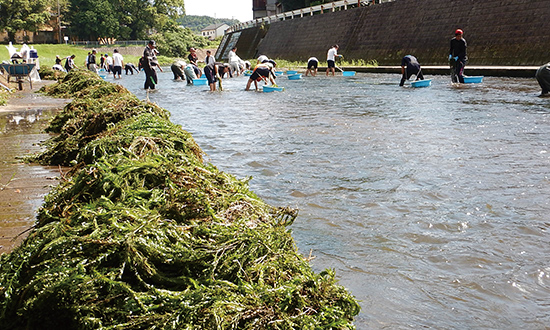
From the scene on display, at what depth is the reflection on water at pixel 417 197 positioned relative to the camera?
323 cm

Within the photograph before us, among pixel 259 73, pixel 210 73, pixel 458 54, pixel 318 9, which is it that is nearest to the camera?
pixel 458 54

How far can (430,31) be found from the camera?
88.0ft

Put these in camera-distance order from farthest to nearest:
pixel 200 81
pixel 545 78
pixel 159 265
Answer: pixel 200 81
pixel 545 78
pixel 159 265

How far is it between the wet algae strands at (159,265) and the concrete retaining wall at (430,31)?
19953 mm

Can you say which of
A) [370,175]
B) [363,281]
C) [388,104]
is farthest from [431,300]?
[388,104]

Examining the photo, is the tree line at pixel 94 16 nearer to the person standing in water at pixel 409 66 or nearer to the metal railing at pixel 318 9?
the metal railing at pixel 318 9

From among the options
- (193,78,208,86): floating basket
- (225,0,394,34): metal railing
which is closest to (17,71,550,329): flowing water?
(193,78,208,86): floating basket

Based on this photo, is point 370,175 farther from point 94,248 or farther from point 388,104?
point 388,104

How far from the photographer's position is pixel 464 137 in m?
8.48

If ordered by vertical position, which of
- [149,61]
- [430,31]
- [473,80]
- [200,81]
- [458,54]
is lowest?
[200,81]

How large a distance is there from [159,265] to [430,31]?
26741 mm

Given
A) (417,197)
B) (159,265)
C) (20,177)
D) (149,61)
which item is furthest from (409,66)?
(159,265)

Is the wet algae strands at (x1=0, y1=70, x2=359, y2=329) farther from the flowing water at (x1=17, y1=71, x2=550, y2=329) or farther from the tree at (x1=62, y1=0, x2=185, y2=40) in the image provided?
the tree at (x1=62, y1=0, x2=185, y2=40)

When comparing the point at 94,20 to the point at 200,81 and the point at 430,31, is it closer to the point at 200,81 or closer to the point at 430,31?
the point at 200,81
